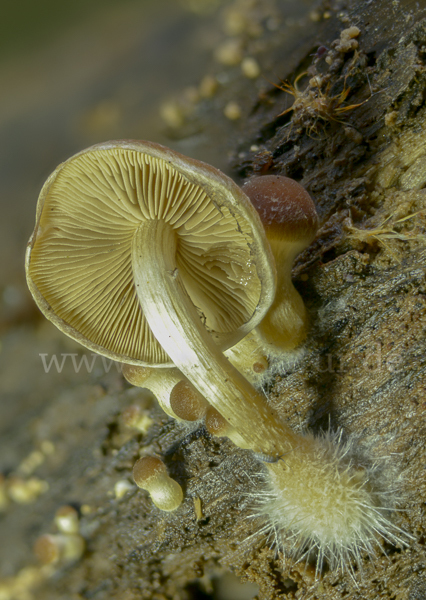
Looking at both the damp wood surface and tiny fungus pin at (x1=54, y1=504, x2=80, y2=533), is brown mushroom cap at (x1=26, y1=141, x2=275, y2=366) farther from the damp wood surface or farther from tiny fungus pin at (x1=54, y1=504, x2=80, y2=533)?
tiny fungus pin at (x1=54, y1=504, x2=80, y2=533)

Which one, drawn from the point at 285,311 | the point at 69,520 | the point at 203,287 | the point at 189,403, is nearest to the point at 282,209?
the point at 285,311

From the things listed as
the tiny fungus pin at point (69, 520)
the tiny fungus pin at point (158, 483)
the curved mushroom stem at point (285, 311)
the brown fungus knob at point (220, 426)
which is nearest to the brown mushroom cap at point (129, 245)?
the curved mushroom stem at point (285, 311)

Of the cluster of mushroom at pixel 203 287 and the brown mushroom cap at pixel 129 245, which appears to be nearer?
the brown mushroom cap at pixel 129 245

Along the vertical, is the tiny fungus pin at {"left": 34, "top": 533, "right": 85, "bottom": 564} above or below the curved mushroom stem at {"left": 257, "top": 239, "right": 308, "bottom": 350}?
below

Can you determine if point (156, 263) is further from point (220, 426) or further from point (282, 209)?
point (220, 426)

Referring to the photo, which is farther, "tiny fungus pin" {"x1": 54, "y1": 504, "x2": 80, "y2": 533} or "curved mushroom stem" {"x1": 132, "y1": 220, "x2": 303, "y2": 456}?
"tiny fungus pin" {"x1": 54, "y1": 504, "x2": 80, "y2": 533}

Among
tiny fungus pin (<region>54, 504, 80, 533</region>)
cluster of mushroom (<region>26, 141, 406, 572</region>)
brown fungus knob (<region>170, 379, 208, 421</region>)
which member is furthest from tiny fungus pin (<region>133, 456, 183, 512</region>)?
tiny fungus pin (<region>54, 504, 80, 533</region>)

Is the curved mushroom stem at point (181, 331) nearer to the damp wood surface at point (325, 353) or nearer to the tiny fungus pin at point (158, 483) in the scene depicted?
the damp wood surface at point (325, 353)
